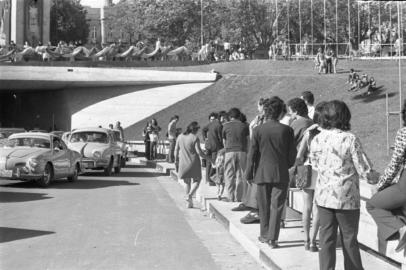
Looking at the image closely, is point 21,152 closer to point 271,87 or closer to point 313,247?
point 313,247

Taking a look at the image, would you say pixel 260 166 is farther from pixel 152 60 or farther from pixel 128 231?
pixel 152 60

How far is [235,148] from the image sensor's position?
13586mm

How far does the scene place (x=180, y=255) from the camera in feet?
31.1

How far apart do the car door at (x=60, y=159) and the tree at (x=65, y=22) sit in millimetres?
84602

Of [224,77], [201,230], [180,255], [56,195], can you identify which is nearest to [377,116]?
[224,77]

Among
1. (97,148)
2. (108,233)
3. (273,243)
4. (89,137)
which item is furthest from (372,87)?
(273,243)

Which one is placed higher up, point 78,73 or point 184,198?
point 78,73

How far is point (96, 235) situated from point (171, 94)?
4106cm

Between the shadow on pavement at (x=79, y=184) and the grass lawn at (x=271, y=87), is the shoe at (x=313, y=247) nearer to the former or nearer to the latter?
the shadow on pavement at (x=79, y=184)

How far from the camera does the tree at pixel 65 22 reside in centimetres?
10450

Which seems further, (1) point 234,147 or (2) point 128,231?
(1) point 234,147

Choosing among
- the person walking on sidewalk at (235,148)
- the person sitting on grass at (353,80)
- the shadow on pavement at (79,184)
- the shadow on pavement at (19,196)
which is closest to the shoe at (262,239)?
the person walking on sidewalk at (235,148)

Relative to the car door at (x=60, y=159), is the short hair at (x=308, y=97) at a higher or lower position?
higher

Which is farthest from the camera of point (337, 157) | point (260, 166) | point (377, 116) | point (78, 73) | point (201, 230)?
point (78, 73)
